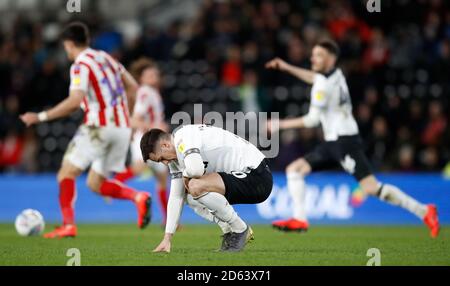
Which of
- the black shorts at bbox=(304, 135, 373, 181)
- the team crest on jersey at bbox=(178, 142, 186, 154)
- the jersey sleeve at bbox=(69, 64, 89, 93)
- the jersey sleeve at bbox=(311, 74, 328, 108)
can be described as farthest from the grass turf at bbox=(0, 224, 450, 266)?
the jersey sleeve at bbox=(69, 64, 89, 93)

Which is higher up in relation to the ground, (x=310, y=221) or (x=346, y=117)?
(x=346, y=117)

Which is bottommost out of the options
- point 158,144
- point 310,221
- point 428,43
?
point 310,221

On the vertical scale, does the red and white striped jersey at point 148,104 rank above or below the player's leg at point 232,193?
above

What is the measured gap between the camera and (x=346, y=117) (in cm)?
1188

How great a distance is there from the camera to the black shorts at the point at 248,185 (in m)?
8.63

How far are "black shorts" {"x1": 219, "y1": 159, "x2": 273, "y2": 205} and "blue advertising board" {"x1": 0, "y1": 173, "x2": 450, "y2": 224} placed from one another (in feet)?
20.1

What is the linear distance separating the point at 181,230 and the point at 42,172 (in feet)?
20.7

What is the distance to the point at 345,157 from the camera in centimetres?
1170

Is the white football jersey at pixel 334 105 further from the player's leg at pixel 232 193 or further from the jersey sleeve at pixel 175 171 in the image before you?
Result: the jersey sleeve at pixel 175 171

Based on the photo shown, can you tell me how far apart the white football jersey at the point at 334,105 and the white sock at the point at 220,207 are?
3.48 meters

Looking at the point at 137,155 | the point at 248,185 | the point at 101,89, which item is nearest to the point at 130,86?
the point at 101,89

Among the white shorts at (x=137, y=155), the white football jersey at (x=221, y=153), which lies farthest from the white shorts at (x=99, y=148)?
the white football jersey at (x=221, y=153)
